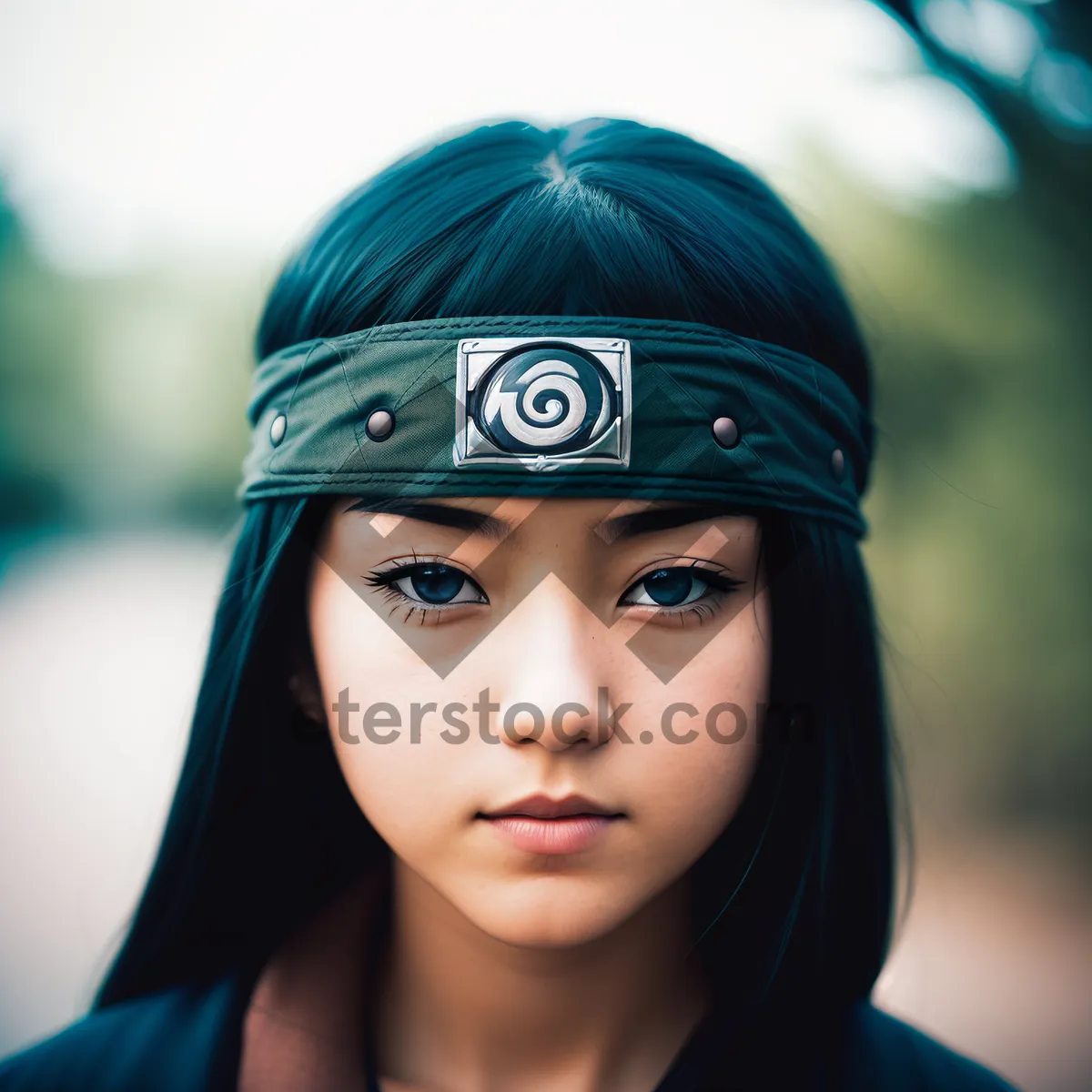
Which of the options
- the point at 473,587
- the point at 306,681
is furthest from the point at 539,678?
the point at 306,681

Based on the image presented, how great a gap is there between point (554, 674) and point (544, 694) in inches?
0.8

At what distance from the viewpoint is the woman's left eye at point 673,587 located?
3.18 ft

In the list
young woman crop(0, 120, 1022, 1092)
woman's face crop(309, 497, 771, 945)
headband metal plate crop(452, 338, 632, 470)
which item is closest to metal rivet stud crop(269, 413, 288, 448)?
young woman crop(0, 120, 1022, 1092)

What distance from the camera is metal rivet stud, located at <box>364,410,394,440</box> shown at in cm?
96

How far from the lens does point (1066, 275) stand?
2.86 metres

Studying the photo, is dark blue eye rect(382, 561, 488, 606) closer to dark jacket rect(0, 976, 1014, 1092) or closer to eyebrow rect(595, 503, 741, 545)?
eyebrow rect(595, 503, 741, 545)

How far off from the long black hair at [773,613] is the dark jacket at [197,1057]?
4cm

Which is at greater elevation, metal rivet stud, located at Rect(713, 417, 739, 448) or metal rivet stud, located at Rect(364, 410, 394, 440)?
metal rivet stud, located at Rect(713, 417, 739, 448)

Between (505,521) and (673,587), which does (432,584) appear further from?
(673,587)

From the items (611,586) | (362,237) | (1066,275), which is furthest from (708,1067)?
(1066,275)

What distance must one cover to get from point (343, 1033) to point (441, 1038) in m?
0.11

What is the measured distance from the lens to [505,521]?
3.03 feet

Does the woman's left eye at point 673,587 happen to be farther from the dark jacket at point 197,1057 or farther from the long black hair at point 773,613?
the dark jacket at point 197,1057

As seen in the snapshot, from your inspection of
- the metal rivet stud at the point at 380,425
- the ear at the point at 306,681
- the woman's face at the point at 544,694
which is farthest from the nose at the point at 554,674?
the ear at the point at 306,681
